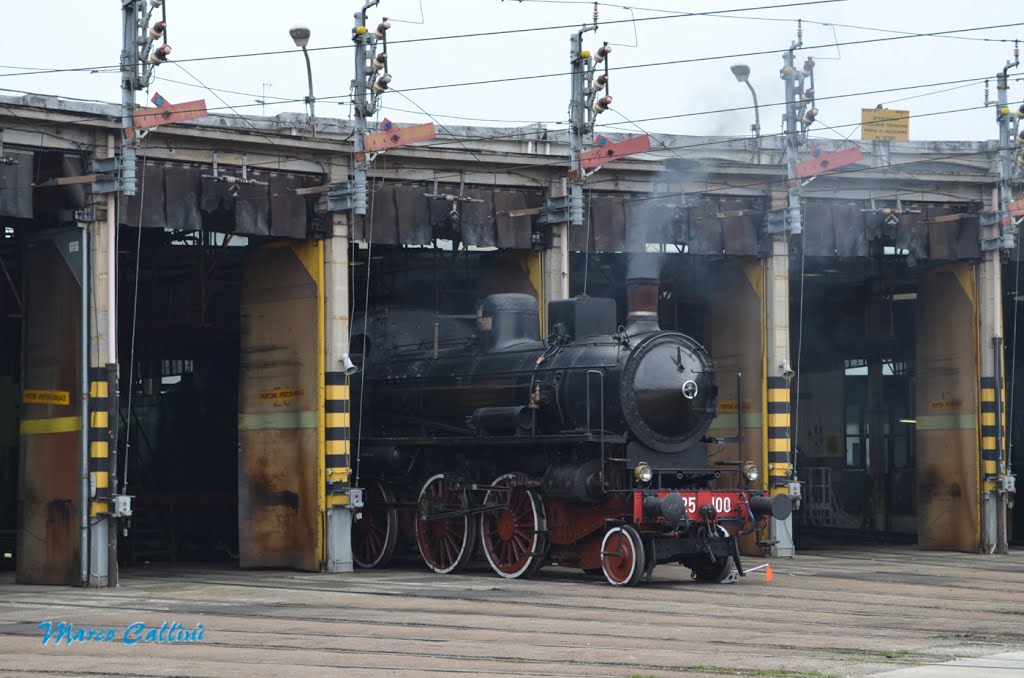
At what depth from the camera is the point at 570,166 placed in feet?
75.8

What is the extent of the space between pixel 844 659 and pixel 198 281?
1861 centimetres

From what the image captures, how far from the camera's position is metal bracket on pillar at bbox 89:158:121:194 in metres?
19.5

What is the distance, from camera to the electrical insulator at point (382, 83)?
835 inches

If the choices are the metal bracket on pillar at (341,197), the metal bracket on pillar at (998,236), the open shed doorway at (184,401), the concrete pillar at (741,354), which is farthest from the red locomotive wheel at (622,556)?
the metal bracket on pillar at (998,236)

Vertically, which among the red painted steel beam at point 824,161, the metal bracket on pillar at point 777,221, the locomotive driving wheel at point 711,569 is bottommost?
the locomotive driving wheel at point 711,569

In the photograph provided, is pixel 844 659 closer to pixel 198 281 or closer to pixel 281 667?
pixel 281 667

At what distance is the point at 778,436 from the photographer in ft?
79.2

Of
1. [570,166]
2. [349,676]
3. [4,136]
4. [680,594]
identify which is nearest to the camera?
[349,676]

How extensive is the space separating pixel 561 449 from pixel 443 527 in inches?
104

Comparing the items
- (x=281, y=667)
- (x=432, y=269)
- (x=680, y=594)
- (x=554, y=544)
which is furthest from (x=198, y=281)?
(x=281, y=667)

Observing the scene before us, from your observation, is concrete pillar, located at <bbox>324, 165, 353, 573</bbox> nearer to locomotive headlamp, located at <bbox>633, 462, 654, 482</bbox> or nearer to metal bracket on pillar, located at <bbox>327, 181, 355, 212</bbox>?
metal bracket on pillar, located at <bbox>327, 181, 355, 212</bbox>

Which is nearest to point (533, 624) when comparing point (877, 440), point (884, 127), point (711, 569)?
point (711, 569)

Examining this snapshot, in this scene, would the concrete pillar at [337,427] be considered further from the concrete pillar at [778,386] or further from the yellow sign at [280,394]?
the concrete pillar at [778,386]

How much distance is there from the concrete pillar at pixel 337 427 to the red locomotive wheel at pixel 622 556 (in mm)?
4540
